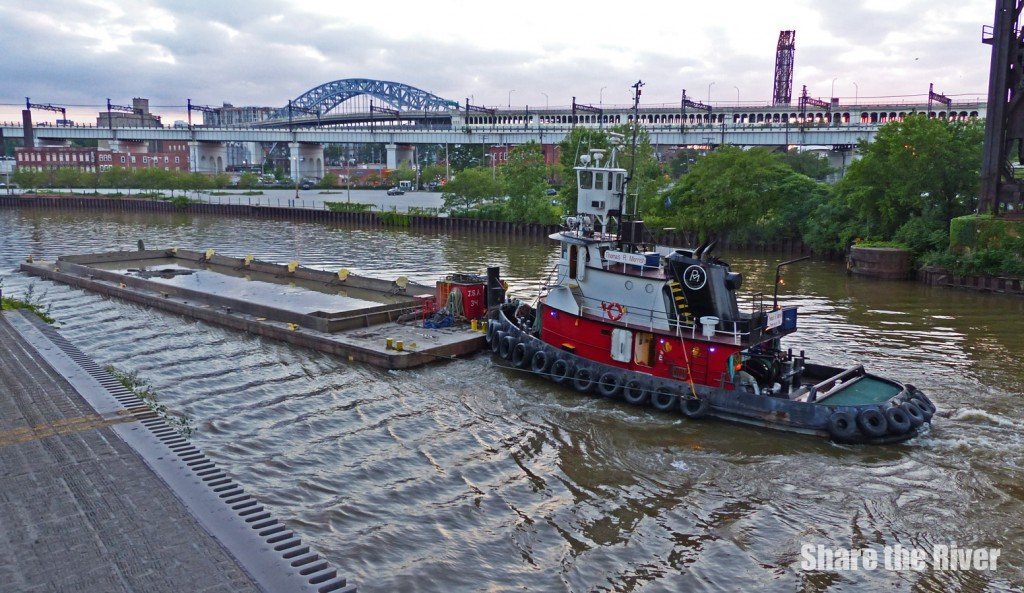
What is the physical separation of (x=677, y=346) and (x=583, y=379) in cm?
263

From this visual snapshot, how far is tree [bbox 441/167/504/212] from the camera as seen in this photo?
71.8 metres

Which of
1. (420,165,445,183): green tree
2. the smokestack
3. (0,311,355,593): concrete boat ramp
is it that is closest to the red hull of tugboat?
(0,311,355,593): concrete boat ramp

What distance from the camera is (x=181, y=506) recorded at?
10422 mm

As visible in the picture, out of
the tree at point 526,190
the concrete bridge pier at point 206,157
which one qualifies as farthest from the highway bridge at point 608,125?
the tree at point 526,190

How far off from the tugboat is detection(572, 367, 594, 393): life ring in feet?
0.09

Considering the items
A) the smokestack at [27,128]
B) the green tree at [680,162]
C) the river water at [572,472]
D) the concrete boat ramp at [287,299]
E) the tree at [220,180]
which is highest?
the smokestack at [27,128]

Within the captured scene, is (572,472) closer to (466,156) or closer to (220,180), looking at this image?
(220,180)

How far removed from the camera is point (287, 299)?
30.7 meters

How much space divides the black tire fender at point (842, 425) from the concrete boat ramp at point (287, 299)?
34.9 feet

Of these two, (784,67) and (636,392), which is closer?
(636,392)

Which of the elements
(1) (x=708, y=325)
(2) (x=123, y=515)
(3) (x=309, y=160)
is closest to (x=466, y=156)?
(3) (x=309, y=160)

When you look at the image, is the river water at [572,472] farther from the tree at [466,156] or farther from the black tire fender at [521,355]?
the tree at [466,156]

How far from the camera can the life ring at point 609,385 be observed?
18594mm

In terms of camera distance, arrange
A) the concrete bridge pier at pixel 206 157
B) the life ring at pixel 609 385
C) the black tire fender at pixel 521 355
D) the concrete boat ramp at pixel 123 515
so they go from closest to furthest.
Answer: the concrete boat ramp at pixel 123 515 → the life ring at pixel 609 385 → the black tire fender at pixel 521 355 → the concrete bridge pier at pixel 206 157
